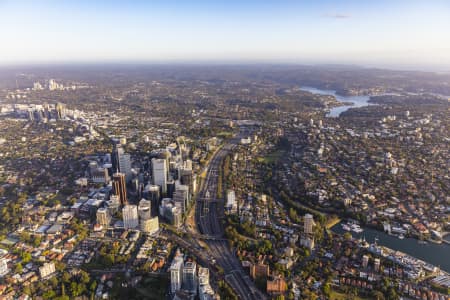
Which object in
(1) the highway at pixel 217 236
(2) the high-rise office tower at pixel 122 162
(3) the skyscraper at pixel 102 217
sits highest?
(2) the high-rise office tower at pixel 122 162

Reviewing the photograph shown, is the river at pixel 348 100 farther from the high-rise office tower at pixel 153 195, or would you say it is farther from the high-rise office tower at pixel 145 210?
the high-rise office tower at pixel 145 210

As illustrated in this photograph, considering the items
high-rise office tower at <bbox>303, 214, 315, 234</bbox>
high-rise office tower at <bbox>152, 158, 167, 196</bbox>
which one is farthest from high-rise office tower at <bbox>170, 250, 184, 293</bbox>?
A: high-rise office tower at <bbox>152, 158, 167, 196</bbox>


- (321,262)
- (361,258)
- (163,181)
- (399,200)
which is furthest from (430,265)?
(163,181)

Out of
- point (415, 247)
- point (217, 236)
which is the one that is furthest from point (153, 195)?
point (415, 247)

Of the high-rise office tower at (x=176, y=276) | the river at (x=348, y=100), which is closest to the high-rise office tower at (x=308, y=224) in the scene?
the high-rise office tower at (x=176, y=276)

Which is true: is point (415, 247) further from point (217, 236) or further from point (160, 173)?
point (160, 173)

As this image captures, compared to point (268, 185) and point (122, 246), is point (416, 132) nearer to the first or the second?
point (268, 185)

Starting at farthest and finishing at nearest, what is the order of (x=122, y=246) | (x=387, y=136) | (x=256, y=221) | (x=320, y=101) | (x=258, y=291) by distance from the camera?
1. (x=320, y=101)
2. (x=387, y=136)
3. (x=256, y=221)
4. (x=122, y=246)
5. (x=258, y=291)

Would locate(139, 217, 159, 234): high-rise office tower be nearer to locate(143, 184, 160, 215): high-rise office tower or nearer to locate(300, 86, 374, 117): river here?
locate(143, 184, 160, 215): high-rise office tower
